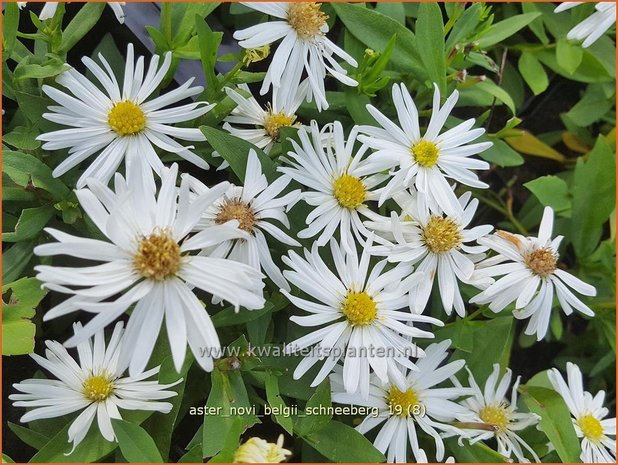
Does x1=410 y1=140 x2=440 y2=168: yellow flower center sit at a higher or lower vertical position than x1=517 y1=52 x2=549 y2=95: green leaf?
lower

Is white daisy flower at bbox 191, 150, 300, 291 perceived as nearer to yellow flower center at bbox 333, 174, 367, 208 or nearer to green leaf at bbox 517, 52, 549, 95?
yellow flower center at bbox 333, 174, 367, 208

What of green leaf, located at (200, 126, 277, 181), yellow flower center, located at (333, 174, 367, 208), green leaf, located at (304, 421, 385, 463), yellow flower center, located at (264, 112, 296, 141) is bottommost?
green leaf, located at (304, 421, 385, 463)

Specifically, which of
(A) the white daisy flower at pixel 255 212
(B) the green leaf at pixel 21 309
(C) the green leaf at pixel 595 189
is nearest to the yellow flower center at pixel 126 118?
(A) the white daisy flower at pixel 255 212

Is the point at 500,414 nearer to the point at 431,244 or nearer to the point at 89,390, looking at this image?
the point at 431,244

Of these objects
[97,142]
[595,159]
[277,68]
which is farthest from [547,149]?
[97,142]

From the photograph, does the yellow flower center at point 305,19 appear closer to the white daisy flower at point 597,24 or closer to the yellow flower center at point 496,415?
the white daisy flower at point 597,24

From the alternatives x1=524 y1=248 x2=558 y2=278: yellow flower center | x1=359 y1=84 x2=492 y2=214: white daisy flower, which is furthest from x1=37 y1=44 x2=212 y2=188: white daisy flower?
x1=524 y1=248 x2=558 y2=278: yellow flower center

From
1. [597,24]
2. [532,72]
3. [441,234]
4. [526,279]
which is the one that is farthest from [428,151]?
[532,72]
